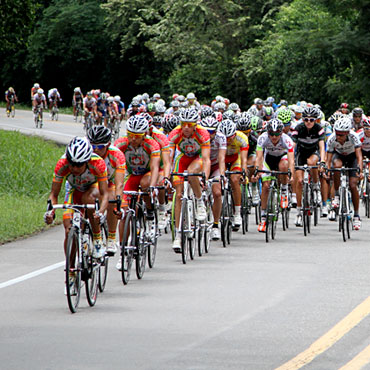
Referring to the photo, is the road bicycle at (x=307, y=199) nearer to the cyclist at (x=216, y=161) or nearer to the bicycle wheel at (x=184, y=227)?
the cyclist at (x=216, y=161)

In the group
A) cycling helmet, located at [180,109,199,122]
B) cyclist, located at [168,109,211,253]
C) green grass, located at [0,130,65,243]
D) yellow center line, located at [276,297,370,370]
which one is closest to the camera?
yellow center line, located at [276,297,370,370]

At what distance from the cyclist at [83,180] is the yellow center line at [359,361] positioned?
3.41m

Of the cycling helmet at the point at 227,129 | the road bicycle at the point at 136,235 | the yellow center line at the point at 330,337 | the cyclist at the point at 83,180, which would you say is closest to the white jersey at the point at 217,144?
the cycling helmet at the point at 227,129

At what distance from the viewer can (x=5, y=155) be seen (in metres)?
31.9

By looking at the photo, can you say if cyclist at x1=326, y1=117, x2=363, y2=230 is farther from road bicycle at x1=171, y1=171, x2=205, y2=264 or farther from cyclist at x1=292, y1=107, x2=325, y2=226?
road bicycle at x1=171, y1=171, x2=205, y2=264

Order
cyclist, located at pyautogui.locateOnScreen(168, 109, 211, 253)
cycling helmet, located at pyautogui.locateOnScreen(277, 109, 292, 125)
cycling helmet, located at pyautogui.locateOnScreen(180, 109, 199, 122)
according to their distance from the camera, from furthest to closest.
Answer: cycling helmet, located at pyautogui.locateOnScreen(277, 109, 292, 125)
cycling helmet, located at pyautogui.locateOnScreen(180, 109, 199, 122)
cyclist, located at pyautogui.locateOnScreen(168, 109, 211, 253)

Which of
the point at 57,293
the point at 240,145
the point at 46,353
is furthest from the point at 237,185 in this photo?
the point at 46,353

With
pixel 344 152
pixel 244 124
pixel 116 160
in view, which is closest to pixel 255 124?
pixel 244 124

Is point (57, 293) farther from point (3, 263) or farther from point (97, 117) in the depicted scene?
point (97, 117)

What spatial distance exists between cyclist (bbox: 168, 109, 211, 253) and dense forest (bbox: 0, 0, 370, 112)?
19480 mm

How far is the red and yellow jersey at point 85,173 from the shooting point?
11.0 m

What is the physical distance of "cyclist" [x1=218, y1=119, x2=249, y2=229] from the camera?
17609 millimetres

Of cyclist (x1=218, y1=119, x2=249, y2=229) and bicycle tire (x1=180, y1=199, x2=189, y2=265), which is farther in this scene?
cyclist (x1=218, y1=119, x2=249, y2=229)

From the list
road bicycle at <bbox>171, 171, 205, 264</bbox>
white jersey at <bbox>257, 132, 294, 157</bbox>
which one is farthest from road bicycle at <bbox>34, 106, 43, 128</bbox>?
road bicycle at <bbox>171, 171, 205, 264</bbox>
